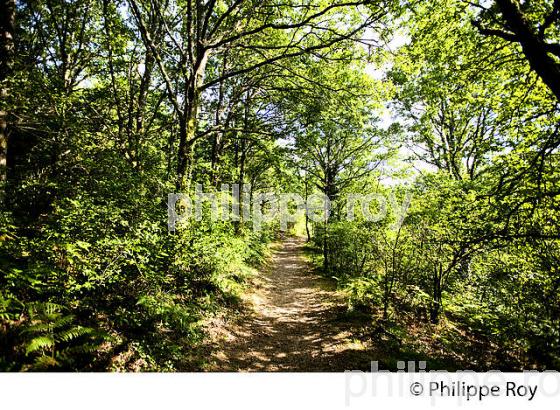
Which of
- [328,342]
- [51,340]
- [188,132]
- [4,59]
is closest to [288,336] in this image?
[328,342]

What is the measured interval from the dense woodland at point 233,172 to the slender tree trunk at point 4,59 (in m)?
0.04

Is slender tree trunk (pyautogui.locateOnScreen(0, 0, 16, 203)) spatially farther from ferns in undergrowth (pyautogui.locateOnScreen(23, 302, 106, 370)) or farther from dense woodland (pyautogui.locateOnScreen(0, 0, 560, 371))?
ferns in undergrowth (pyautogui.locateOnScreen(23, 302, 106, 370))

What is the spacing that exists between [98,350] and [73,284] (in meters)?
1.12

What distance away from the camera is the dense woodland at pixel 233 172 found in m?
4.01

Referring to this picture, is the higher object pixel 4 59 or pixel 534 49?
pixel 4 59

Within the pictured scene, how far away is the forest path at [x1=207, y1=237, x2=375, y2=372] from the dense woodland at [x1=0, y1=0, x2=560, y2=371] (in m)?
0.72

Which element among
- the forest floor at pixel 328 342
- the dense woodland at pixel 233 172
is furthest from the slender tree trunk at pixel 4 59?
the forest floor at pixel 328 342

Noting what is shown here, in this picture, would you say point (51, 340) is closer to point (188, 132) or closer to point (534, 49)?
point (188, 132)

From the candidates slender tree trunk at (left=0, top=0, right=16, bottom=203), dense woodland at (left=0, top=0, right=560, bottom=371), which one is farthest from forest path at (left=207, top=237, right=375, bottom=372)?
slender tree trunk at (left=0, top=0, right=16, bottom=203)

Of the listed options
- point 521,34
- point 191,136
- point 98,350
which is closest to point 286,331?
point 98,350

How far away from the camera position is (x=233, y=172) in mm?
12188

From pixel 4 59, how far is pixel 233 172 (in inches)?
301

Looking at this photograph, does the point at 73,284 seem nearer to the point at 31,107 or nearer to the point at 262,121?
the point at 31,107

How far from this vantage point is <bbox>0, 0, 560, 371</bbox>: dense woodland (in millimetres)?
4012
